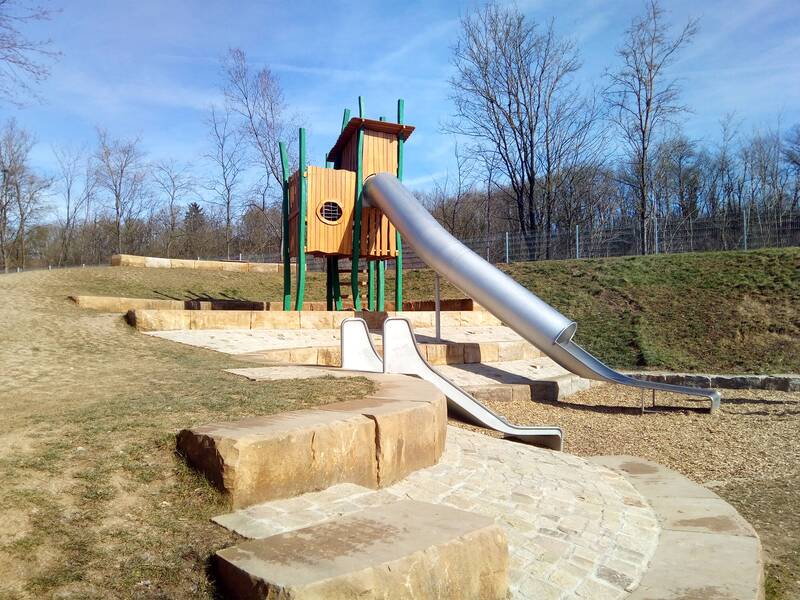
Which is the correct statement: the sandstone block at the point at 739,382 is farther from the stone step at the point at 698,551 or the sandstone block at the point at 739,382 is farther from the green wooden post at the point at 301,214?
the green wooden post at the point at 301,214

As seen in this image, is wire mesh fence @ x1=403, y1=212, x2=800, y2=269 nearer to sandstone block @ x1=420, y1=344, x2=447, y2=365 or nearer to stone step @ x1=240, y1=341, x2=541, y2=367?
stone step @ x1=240, y1=341, x2=541, y2=367

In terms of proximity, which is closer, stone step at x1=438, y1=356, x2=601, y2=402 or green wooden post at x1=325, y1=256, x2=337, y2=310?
stone step at x1=438, y1=356, x2=601, y2=402

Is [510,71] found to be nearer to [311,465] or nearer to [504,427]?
[504,427]

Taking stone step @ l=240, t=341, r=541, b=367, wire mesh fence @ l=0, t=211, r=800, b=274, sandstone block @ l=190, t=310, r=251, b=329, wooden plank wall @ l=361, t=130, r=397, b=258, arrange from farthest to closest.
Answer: wire mesh fence @ l=0, t=211, r=800, b=274 → wooden plank wall @ l=361, t=130, r=397, b=258 → sandstone block @ l=190, t=310, r=251, b=329 → stone step @ l=240, t=341, r=541, b=367

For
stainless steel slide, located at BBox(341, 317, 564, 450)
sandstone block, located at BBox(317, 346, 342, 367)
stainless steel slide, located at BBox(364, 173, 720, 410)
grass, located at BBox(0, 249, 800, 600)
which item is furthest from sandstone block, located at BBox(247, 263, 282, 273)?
stainless steel slide, located at BBox(341, 317, 564, 450)

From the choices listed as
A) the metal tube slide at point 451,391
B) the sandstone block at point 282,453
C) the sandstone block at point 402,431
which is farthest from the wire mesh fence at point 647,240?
the sandstone block at point 282,453

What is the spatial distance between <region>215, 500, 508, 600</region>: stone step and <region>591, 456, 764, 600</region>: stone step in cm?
85

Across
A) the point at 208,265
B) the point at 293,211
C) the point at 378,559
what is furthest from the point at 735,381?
the point at 208,265

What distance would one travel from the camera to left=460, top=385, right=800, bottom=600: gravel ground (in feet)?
12.9

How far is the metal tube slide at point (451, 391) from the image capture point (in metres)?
6.14

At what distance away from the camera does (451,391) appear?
674 centimetres

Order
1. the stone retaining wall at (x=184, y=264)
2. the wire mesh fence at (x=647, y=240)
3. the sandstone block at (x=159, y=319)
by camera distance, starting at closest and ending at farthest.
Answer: the sandstone block at (x=159, y=319), the stone retaining wall at (x=184, y=264), the wire mesh fence at (x=647, y=240)

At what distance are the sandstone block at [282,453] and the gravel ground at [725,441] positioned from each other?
7.47 ft

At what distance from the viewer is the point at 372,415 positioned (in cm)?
359
